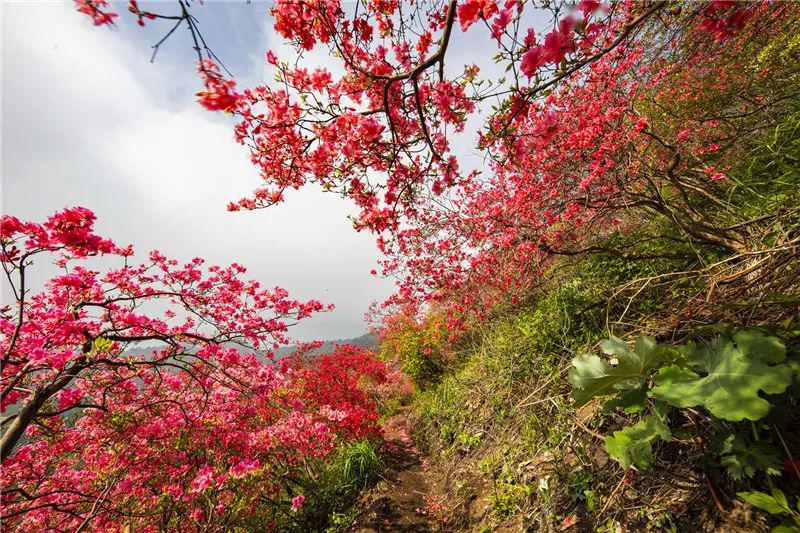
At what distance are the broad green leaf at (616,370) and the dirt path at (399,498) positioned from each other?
155 inches

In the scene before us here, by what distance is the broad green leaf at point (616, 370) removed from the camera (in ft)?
5.15

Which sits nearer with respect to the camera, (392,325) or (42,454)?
(42,454)

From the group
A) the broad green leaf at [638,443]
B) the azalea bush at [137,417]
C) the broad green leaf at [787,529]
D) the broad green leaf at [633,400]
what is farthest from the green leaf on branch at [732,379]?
the azalea bush at [137,417]

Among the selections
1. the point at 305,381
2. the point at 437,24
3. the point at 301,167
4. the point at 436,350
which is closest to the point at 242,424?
the point at 305,381

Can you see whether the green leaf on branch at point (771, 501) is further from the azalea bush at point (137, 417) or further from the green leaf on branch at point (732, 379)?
the azalea bush at point (137, 417)

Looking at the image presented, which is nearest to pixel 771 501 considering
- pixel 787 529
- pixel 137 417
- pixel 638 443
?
pixel 787 529

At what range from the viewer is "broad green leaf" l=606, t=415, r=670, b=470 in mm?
1497

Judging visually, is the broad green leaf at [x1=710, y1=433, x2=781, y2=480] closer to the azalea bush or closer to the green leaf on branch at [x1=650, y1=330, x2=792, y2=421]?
the green leaf on branch at [x1=650, y1=330, x2=792, y2=421]

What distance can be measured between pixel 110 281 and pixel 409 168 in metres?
3.97

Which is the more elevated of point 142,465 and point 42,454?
point 42,454

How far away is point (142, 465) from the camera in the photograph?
4.05 metres

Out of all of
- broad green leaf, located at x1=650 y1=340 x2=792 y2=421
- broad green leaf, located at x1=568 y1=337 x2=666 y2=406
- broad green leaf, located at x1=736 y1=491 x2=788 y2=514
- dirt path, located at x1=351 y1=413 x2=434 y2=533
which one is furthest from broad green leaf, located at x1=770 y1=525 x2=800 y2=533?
dirt path, located at x1=351 y1=413 x2=434 y2=533

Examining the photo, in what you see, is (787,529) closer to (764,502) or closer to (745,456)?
(764,502)

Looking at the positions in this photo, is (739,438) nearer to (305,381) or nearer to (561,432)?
(561,432)
